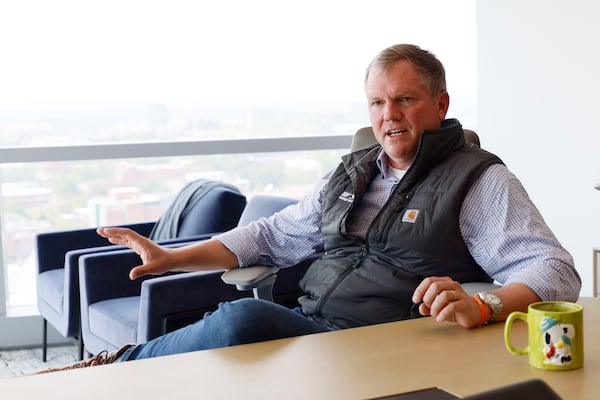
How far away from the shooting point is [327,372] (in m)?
1.57

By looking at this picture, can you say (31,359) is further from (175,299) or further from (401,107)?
(401,107)

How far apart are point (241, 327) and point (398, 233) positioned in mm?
685

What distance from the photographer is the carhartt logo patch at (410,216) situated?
238cm

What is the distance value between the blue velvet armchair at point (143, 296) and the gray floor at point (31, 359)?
0.61 m

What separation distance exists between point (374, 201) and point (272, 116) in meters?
2.67

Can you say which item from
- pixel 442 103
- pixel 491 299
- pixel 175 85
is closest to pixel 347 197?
pixel 442 103

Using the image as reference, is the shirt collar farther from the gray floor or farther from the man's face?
the gray floor

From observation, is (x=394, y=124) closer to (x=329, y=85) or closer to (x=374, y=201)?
(x=374, y=201)

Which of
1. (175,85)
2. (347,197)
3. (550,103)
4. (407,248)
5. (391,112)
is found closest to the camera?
(407,248)

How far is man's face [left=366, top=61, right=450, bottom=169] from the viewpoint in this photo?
8.25 ft

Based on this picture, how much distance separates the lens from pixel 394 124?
2529 millimetres

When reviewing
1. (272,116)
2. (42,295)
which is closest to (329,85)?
(272,116)

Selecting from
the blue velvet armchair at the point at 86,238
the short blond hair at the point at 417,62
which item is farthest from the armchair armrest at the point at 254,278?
the blue velvet armchair at the point at 86,238

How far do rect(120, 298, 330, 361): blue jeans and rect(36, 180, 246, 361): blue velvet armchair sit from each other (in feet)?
6.56
